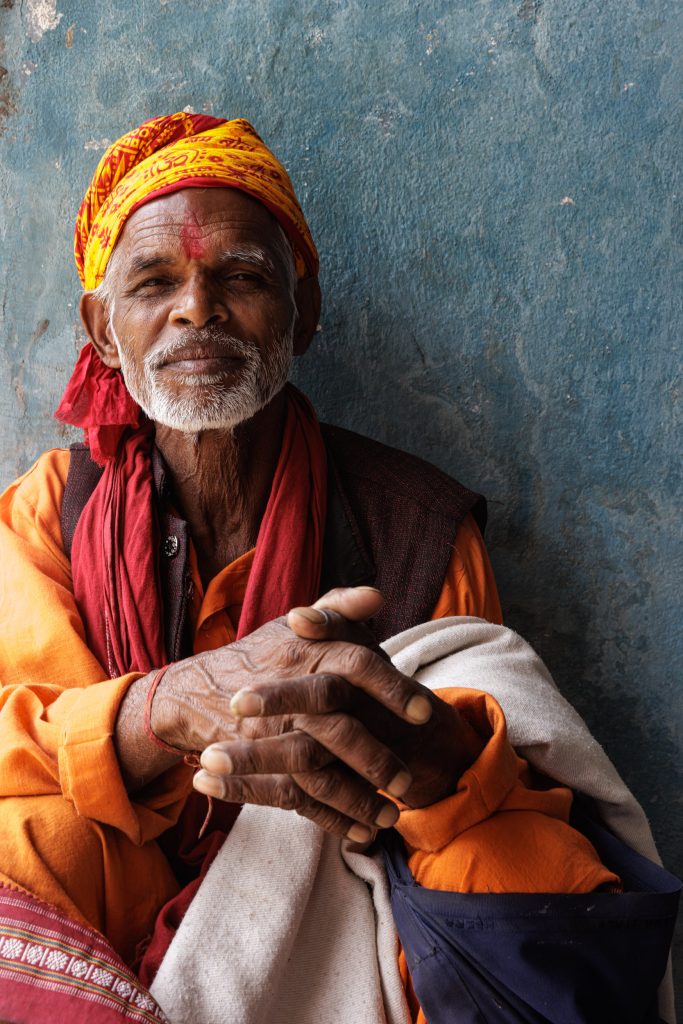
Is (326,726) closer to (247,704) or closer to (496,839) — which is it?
(247,704)

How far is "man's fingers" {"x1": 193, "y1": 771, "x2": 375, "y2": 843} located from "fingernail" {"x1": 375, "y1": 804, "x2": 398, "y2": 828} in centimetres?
5

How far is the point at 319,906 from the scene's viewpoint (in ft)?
5.02

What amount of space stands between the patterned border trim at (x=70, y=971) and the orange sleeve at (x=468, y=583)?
2.94 feet

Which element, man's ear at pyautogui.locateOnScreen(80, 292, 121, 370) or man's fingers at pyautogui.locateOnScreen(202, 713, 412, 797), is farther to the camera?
man's ear at pyautogui.locateOnScreen(80, 292, 121, 370)

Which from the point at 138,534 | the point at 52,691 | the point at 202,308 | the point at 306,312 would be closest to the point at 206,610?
the point at 138,534

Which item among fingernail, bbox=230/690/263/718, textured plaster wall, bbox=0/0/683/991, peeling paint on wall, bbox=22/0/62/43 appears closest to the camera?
fingernail, bbox=230/690/263/718

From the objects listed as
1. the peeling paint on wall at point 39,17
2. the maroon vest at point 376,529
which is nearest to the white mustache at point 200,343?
the maroon vest at point 376,529

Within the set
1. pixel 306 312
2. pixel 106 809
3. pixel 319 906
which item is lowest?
pixel 319 906

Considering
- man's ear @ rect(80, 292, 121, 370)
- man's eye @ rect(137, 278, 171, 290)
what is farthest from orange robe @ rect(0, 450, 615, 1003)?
man's eye @ rect(137, 278, 171, 290)

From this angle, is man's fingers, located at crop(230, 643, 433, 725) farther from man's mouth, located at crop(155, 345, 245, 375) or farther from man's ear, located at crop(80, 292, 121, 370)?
man's ear, located at crop(80, 292, 121, 370)

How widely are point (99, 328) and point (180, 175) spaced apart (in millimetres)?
402

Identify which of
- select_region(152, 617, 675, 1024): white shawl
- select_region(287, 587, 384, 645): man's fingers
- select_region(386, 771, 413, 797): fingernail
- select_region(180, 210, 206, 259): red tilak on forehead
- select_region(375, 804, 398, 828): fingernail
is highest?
select_region(180, 210, 206, 259): red tilak on forehead

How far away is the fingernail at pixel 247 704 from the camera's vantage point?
1277mm

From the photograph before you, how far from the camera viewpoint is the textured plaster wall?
80.3 inches
